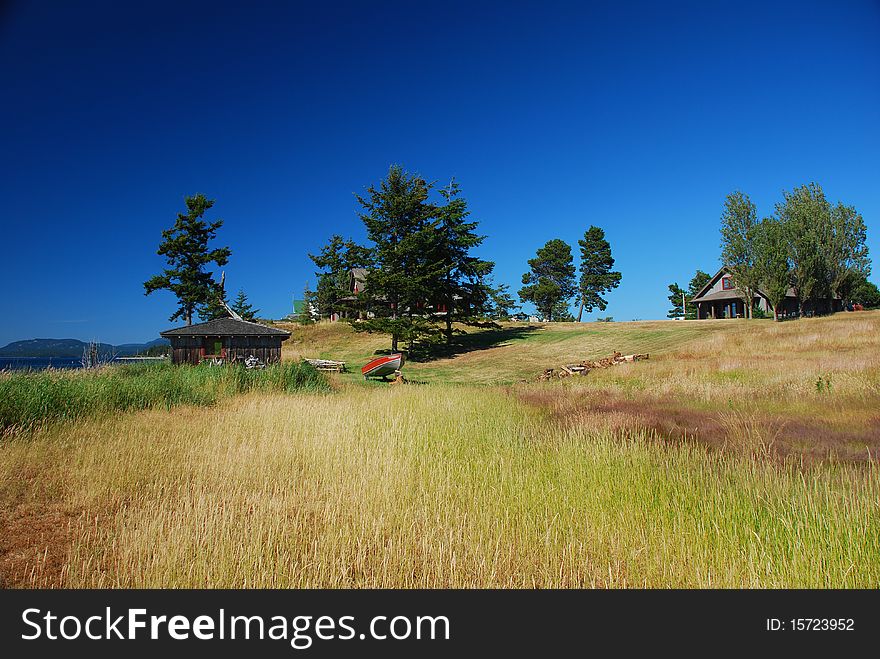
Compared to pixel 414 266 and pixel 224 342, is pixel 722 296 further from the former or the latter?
pixel 224 342

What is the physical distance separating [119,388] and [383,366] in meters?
13.7

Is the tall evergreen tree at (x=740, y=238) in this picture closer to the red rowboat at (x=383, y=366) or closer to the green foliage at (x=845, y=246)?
the green foliage at (x=845, y=246)

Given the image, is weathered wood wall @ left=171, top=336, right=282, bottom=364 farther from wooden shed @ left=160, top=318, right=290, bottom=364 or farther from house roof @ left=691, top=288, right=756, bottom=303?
house roof @ left=691, top=288, right=756, bottom=303

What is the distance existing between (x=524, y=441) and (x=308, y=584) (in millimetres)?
5044

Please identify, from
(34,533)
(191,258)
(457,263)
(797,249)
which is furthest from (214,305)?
(797,249)

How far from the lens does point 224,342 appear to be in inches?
856

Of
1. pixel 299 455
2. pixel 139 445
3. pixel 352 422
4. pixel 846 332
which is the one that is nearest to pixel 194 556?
pixel 299 455

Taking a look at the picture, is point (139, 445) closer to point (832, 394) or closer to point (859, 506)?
point (859, 506)

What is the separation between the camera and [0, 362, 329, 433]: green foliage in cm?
922

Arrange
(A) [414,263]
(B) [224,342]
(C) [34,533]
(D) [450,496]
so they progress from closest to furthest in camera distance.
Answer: (C) [34,533]
(D) [450,496]
(B) [224,342]
(A) [414,263]

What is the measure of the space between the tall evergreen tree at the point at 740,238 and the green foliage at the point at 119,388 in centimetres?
3933

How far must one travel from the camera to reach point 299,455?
23.4ft

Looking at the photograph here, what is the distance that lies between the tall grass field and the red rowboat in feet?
41.5

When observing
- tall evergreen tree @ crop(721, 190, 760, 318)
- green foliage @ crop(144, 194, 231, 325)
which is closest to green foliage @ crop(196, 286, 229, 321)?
green foliage @ crop(144, 194, 231, 325)
